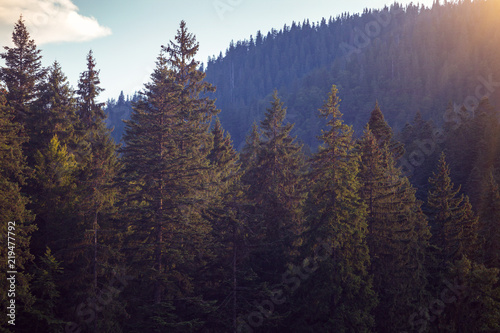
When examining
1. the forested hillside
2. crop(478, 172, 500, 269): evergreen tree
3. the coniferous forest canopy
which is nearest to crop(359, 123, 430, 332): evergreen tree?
the coniferous forest canopy

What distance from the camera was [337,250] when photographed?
76.5ft

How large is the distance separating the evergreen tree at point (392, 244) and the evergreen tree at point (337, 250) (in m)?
2.04

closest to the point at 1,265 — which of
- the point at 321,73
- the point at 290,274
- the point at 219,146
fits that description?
the point at 290,274

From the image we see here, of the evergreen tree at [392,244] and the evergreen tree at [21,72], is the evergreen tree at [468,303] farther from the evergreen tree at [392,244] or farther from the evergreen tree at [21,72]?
the evergreen tree at [21,72]

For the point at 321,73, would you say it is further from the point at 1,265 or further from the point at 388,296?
the point at 1,265

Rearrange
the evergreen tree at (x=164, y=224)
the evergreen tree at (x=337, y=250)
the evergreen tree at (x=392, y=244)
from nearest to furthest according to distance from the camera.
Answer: the evergreen tree at (x=164, y=224)
the evergreen tree at (x=337, y=250)
the evergreen tree at (x=392, y=244)

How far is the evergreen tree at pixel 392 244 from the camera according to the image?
24922 millimetres

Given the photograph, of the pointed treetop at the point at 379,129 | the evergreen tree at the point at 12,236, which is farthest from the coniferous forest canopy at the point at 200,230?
the pointed treetop at the point at 379,129

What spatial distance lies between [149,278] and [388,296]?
16535 millimetres

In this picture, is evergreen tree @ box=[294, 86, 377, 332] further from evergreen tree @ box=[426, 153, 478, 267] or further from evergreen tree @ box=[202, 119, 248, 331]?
evergreen tree @ box=[426, 153, 478, 267]

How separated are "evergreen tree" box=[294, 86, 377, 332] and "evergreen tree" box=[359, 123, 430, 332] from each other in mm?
2038

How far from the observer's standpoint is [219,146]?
119 feet

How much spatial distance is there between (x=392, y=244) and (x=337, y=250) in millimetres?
5792

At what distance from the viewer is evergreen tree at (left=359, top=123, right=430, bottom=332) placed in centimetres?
2492
